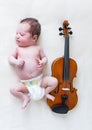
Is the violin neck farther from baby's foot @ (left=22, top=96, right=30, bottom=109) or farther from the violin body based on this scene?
baby's foot @ (left=22, top=96, right=30, bottom=109)

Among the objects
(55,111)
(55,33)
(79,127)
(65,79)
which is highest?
(55,33)

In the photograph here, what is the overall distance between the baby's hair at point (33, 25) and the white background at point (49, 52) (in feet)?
0.19

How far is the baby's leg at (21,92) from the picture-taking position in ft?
4.80

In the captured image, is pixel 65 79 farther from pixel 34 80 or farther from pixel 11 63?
pixel 11 63

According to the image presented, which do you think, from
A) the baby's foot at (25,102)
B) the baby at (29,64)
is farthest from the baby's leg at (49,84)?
the baby's foot at (25,102)

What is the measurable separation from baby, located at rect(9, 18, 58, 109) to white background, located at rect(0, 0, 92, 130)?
0.05 metres

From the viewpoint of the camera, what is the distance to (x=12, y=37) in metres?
1.49

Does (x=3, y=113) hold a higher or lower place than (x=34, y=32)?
lower

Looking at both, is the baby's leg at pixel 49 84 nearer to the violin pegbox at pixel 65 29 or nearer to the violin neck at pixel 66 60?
the violin neck at pixel 66 60

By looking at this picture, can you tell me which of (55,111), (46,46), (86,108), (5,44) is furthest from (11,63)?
(86,108)

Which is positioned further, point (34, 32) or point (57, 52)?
point (57, 52)

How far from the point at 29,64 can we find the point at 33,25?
19cm

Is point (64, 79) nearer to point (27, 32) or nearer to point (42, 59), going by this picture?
point (42, 59)

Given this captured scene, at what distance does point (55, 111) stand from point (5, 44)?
435 mm
